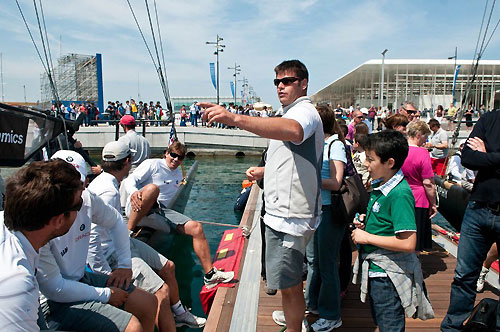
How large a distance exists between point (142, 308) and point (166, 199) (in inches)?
110

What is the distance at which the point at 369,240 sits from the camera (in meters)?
2.10

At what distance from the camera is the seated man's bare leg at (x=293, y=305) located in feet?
7.88

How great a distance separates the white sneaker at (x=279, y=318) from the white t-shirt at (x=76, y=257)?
1.32 m

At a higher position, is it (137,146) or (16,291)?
(137,146)

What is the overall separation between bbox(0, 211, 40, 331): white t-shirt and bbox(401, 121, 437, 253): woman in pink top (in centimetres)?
312

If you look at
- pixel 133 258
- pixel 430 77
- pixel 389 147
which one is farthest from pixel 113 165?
pixel 430 77

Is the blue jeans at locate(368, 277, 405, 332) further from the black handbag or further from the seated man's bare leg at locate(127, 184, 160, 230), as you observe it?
the seated man's bare leg at locate(127, 184, 160, 230)

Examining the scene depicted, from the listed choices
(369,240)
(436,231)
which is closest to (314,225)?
(369,240)

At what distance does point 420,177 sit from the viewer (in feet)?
11.2

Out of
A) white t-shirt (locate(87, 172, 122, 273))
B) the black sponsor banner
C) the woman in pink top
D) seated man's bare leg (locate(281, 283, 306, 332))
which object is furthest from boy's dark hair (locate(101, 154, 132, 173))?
the woman in pink top

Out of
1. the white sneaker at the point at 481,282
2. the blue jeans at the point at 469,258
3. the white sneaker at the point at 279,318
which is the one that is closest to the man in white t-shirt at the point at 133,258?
the white sneaker at the point at 279,318

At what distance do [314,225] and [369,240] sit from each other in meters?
0.37

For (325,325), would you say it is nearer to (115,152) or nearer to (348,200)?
(348,200)

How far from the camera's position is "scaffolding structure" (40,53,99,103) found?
4668 cm
